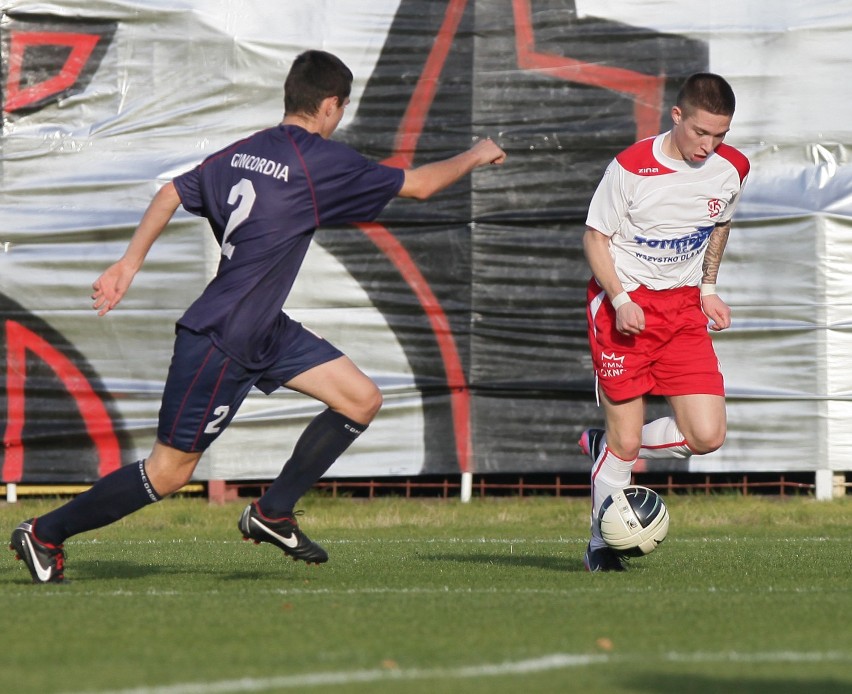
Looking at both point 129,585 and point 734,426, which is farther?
point 734,426

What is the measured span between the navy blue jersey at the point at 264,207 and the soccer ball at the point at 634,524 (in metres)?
1.76

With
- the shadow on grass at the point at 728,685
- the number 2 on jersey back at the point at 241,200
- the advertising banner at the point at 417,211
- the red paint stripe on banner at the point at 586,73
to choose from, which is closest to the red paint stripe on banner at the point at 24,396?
the advertising banner at the point at 417,211

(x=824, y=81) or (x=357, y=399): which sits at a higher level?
(x=824, y=81)

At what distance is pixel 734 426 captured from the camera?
11.5m

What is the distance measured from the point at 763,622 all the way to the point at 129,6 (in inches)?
340

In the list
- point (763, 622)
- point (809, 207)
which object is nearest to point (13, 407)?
point (809, 207)

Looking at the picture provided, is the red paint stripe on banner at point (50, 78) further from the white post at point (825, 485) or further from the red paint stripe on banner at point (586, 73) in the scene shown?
the white post at point (825, 485)

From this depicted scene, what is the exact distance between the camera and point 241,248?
5.88 meters

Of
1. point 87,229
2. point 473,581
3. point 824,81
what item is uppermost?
point 824,81

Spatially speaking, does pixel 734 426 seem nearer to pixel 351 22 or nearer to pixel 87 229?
pixel 351 22

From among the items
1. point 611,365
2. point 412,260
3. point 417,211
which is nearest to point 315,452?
point 611,365

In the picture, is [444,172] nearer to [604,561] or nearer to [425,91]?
[604,561]

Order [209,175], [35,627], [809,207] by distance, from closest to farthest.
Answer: [35,627] < [209,175] < [809,207]

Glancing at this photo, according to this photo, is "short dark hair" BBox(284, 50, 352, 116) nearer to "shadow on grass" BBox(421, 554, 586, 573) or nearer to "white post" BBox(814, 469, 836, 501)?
"shadow on grass" BBox(421, 554, 586, 573)
